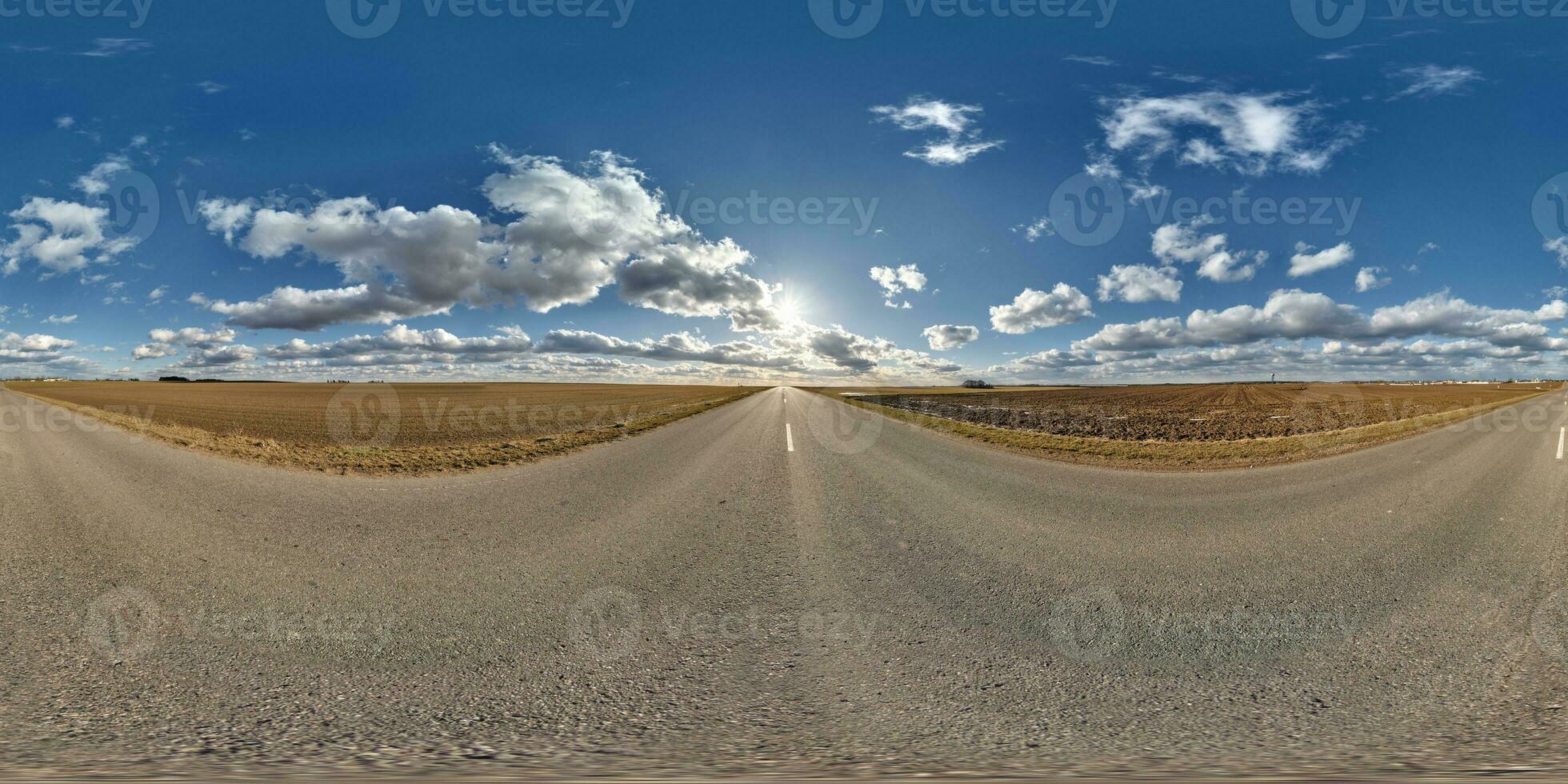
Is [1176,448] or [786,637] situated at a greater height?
[1176,448]

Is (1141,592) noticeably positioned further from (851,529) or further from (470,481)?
(470,481)

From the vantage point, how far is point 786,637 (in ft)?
14.4

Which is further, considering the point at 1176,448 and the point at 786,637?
the point at 1176,448

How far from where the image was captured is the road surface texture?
3172 mm

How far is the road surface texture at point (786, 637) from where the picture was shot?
3172mm

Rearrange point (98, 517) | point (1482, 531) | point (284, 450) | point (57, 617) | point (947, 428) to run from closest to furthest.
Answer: point (57, 617), point (1482, 531), point (98, 517), point (284, 450), point (947, 428)

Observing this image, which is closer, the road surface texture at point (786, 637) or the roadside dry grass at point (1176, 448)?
the road surface texture at point (786, 637)

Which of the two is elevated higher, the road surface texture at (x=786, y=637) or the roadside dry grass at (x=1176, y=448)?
the roadside dry grass at (x=1176, y=448)

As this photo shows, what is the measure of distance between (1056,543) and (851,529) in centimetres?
232

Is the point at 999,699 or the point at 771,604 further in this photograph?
the point at 771,604

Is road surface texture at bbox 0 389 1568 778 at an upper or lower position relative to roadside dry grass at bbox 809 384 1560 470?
lower

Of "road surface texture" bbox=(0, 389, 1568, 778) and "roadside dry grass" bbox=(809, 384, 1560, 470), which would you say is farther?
"roadside dry grass" bbox=(809, 384, 1560, 470)

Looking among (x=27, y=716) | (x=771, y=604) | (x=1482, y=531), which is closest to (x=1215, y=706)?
(x=771, y=604)

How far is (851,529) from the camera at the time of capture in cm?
751
